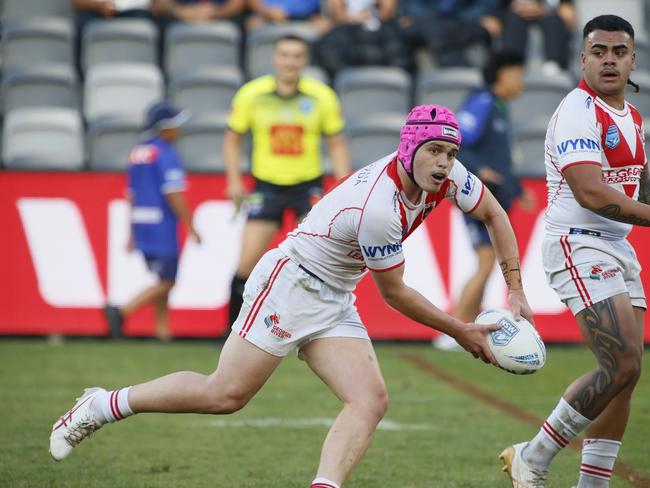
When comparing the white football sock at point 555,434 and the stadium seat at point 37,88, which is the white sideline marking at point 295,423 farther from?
the stadium seat at point 37,88

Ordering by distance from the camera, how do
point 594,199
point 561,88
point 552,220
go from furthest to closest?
1. point 561,88
2. point 552,220
3. point 594,199

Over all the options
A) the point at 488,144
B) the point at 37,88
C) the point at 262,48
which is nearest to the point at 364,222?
the point at 488,144

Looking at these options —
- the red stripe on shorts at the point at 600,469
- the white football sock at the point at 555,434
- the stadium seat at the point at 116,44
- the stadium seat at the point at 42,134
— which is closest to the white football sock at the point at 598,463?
the red stripe on shorts at the point at 600,469

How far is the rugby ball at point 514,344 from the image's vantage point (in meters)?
5.22

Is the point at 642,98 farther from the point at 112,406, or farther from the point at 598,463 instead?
the point at 112,406

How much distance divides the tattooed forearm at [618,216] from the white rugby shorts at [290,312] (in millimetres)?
1213

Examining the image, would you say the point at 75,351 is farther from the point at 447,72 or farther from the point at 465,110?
the point at 447,72

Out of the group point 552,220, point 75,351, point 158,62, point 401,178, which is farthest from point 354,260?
point 158,62

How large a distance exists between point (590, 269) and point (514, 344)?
27.0 inches

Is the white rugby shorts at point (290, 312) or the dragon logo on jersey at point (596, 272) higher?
the dragon logo on jersey at point (596, 272)

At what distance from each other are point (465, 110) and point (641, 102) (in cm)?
421

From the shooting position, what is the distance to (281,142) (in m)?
10.9

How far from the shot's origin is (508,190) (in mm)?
11242

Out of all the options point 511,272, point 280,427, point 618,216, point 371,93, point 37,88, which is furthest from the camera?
point 371,93
